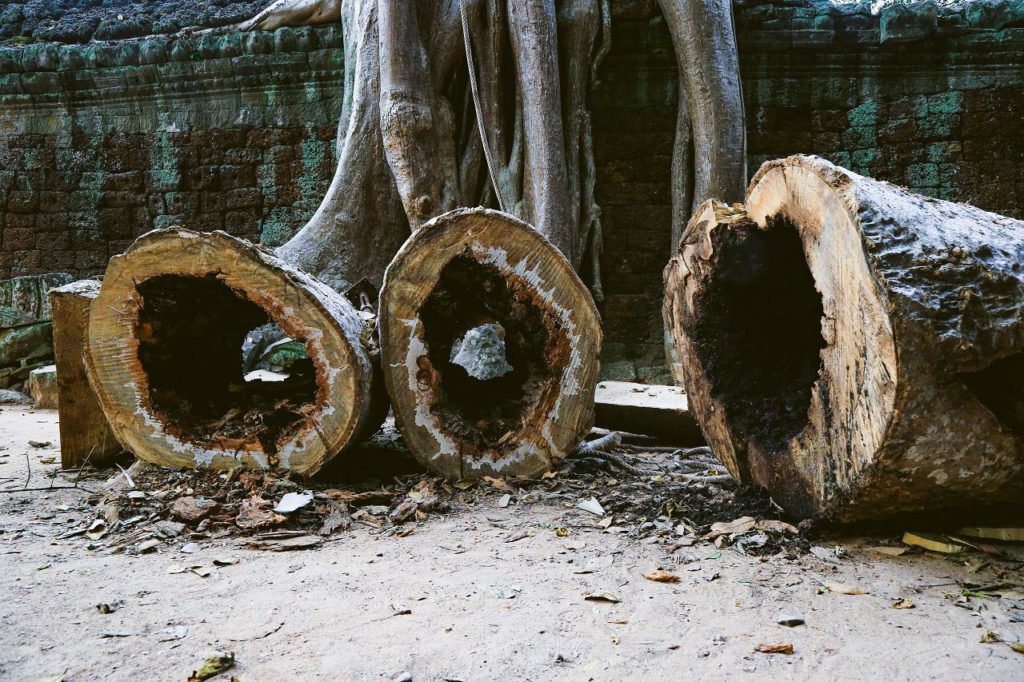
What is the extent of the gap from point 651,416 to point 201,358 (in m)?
1.89

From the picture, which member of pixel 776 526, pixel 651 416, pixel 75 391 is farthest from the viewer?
pixel 651 416

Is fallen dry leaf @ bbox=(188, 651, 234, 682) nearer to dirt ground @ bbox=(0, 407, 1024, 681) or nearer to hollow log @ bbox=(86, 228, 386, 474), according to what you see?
dirt ground @ bbox=(0, 407, 1024, 681)

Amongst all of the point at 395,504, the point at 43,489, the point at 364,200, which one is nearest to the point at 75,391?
the point at 43,489

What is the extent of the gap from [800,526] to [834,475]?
8.4 inches

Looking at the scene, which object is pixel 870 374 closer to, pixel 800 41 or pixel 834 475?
pixel 834 475

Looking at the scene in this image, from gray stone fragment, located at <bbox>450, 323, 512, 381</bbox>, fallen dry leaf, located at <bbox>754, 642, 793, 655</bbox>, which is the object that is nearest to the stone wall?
gray stone fragment, located at <bbox>450, 323, 512, 381</bbox>

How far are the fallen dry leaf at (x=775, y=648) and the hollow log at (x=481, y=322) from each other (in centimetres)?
121

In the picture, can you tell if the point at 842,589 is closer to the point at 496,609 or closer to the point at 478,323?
the point at 496,609

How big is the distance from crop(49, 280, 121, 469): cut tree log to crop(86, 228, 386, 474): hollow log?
336 mm

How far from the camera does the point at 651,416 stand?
3.11 meters

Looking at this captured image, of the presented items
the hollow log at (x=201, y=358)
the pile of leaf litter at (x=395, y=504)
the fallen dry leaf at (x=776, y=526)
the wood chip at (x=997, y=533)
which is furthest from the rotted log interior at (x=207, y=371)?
the wood chip at (x=997, y=533)

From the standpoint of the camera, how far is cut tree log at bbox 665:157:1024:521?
1428mm

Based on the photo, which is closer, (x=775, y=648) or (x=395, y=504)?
(x=775, y=648)

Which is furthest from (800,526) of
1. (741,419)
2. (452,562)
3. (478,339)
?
(478,339)
